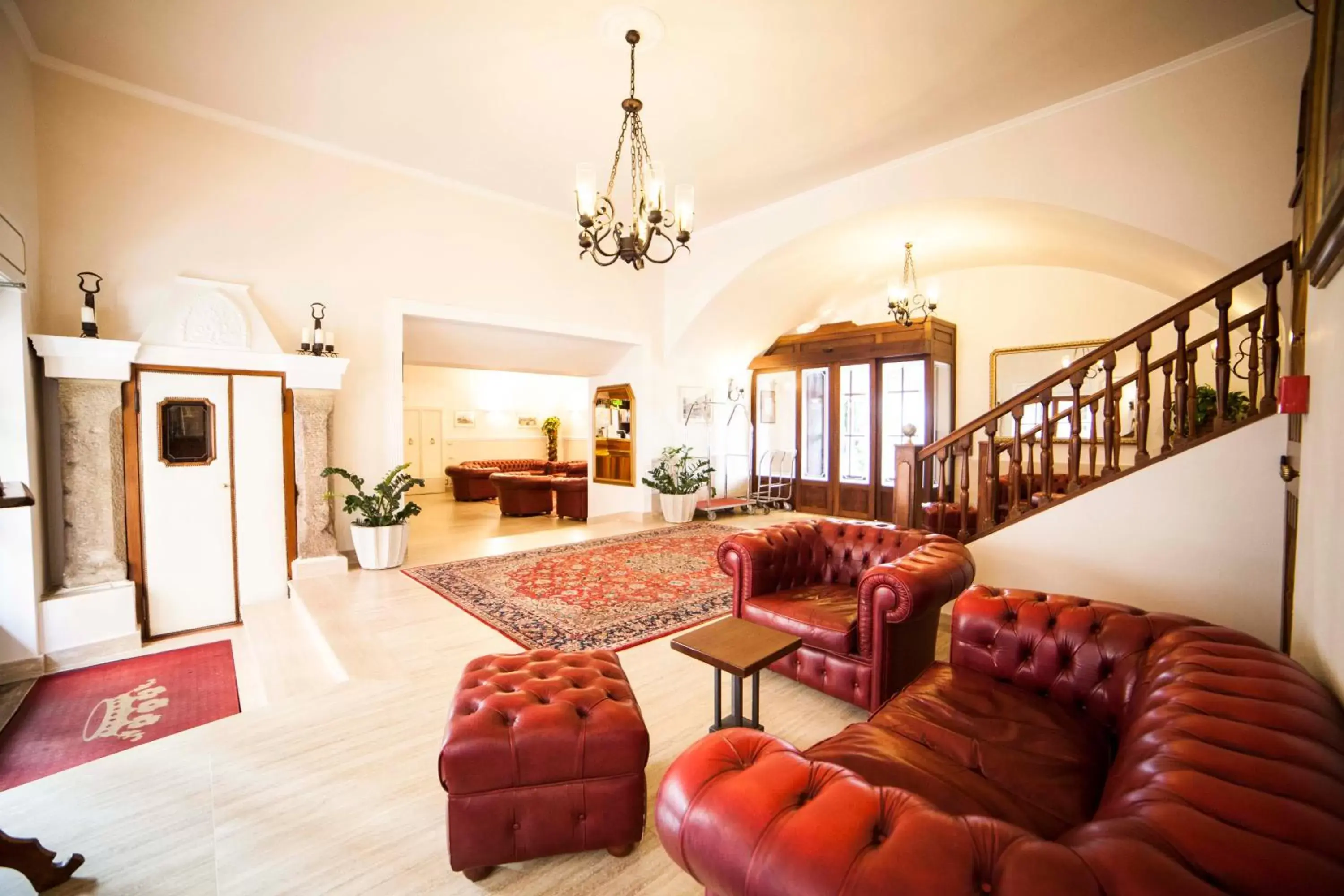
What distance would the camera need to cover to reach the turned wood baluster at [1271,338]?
9.00 ft

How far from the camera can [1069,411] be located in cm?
341

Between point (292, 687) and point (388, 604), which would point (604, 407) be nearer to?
point (388, 604)

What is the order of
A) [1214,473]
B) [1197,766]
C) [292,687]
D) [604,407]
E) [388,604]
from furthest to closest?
[604,407]
[388,604]
[292,687]
[1214,473]
[1197,766]

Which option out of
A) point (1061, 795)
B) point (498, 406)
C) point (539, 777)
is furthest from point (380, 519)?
point (498, 406)

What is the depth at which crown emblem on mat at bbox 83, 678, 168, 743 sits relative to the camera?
2957 mm

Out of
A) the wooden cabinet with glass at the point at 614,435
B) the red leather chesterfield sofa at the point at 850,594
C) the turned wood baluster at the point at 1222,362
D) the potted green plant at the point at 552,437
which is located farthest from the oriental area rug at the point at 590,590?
the potted green plant at the point at 552,437

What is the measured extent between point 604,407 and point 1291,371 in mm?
7180

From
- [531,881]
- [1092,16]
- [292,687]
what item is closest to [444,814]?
[531,881]

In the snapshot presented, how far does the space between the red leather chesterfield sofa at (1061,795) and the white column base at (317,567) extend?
186 inches

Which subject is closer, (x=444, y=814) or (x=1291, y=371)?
(x=444, y=814)

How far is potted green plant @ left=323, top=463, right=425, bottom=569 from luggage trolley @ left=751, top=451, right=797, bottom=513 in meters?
5.43

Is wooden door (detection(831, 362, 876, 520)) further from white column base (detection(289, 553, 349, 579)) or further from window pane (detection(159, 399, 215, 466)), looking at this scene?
window pane (detection(159, 399, 215, 466))

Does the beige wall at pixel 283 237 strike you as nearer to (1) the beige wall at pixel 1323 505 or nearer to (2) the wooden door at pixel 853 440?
(2) the wooden door at pixel 853 440

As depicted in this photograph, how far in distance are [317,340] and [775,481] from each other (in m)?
6.79
